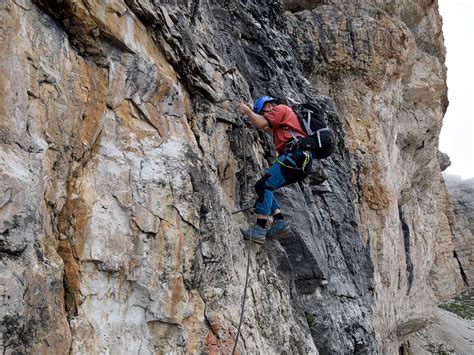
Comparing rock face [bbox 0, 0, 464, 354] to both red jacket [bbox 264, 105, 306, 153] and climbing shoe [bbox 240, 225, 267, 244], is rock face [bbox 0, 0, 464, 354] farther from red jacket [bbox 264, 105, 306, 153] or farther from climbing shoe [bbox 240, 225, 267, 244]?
red jacket [bbox 264, 105, 306, 153]

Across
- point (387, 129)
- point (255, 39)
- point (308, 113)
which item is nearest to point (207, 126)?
point (308, 113)

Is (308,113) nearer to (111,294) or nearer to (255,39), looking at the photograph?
(255,39)

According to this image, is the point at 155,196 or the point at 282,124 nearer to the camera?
the point at 155,196

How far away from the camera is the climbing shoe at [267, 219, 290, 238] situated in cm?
795

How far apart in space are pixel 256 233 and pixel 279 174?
1.07 m

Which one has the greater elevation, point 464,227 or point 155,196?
point 464,227

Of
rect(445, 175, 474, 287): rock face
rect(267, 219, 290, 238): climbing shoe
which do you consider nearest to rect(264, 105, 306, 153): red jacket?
rect(267, 219, 290, 238): climbing shoe

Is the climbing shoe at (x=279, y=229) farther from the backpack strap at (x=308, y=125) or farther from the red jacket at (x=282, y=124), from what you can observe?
the backpack strap at (x=308, y=125)

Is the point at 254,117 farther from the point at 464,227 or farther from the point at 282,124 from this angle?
the point at 464,227

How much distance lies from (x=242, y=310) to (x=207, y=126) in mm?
2930

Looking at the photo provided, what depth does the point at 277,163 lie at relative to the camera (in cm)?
779

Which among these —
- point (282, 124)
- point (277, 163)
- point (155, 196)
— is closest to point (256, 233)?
point (277, 163)

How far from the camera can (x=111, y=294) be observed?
16.8ft

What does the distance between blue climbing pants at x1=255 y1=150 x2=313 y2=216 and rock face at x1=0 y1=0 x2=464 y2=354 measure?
396 mm
